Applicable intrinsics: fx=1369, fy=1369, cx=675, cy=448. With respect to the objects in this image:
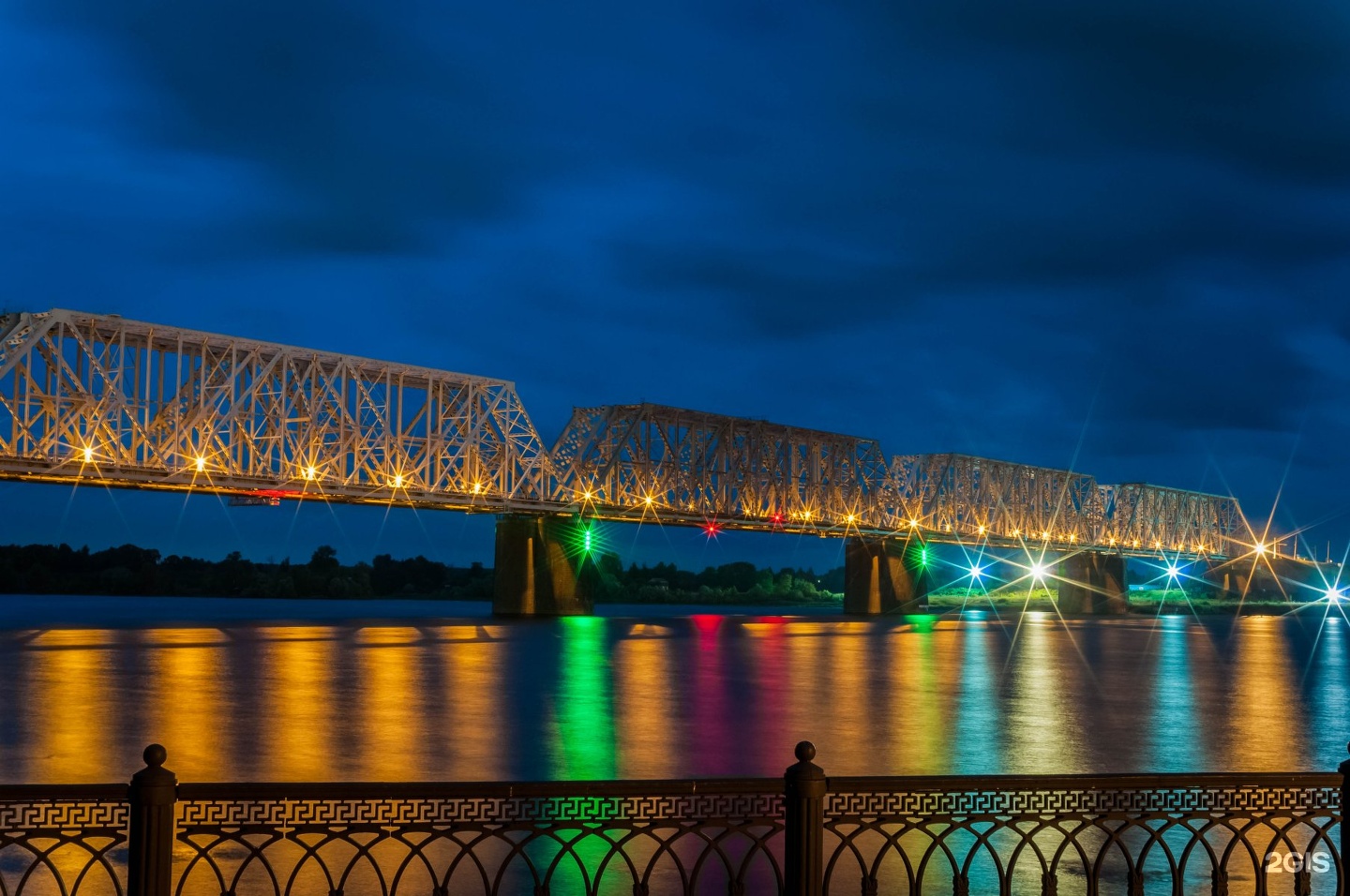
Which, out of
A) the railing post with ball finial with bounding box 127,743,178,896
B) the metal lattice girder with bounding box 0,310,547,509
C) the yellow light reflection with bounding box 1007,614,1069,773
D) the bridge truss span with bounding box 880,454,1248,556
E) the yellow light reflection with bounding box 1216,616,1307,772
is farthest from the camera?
the bridge truss span with bounding box 880,454,1248,556

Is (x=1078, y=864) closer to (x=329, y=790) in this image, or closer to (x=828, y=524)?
(x=329, y=790)

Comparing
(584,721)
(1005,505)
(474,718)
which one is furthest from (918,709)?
(1005,505)

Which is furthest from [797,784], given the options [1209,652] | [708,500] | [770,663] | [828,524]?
[828,524]

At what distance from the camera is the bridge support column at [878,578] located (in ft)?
433

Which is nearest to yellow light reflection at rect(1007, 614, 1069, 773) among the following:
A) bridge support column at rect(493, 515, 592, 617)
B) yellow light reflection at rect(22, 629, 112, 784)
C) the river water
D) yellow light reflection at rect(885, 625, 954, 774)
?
the river water

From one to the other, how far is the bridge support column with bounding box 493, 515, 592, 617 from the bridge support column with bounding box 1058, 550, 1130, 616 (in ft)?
269

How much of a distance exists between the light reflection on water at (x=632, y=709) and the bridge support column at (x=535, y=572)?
38.6 metres

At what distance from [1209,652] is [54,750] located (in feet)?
178

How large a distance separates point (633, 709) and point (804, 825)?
20540 millimetres

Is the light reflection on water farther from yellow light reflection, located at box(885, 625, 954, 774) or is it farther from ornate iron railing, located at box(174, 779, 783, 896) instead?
ornate iron railing, located at box(174, 779, 783, 896)

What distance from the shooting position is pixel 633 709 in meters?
28.7

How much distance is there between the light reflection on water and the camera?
2042 cm

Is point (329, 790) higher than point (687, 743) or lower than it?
higher

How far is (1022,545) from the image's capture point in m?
166
